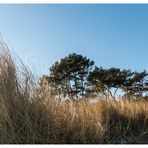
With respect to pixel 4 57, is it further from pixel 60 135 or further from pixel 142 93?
pixel 142 93

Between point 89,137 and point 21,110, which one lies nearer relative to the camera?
point 21,110

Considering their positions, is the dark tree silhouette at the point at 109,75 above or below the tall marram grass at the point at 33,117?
above

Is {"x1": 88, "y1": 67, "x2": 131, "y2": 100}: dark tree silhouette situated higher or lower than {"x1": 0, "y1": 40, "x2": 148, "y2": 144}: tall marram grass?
higher

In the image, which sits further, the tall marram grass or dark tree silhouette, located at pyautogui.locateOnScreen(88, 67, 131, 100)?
dark tree silhouette, located at pyautogui.locateOnScreen(88, 67, 131, 100)

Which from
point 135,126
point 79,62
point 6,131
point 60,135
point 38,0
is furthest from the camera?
point 79,62

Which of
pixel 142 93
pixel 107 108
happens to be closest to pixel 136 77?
pixel 142 93

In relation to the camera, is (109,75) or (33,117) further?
(109,75)

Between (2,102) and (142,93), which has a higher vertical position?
(142,93)

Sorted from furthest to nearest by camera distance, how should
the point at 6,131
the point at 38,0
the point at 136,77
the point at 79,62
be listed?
the point at 79,62, the point at 136,77, the point at 38,0, the point at 6,131

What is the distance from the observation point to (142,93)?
671cm

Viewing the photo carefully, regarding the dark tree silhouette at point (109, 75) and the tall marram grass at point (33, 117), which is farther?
the dark tree silhouette at point (109, 75)

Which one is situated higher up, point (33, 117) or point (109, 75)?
point (109, 75)

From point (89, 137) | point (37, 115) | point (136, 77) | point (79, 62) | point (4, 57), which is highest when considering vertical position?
point (79, 62)

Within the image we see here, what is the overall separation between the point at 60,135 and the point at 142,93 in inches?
160
